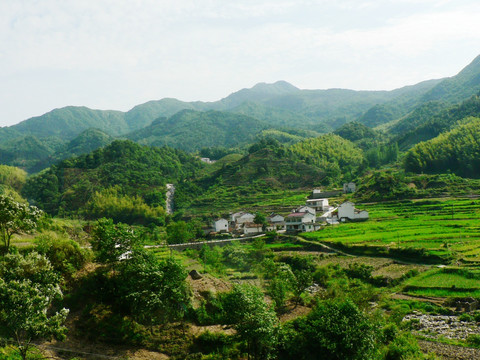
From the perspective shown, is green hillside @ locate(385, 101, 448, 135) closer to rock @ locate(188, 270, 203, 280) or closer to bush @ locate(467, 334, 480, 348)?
bush @ locate(467, 334, 480, 348)

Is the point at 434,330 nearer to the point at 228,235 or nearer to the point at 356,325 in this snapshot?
the point at 356,325

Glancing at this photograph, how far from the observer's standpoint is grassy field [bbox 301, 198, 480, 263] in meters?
39.7

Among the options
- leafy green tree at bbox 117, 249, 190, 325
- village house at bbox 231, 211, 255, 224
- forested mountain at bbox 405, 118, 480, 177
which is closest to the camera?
leafy green tree at bbox 117, 249, 190, 325

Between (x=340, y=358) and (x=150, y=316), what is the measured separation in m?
9.78

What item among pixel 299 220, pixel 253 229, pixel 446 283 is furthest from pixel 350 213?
pixel 446 283

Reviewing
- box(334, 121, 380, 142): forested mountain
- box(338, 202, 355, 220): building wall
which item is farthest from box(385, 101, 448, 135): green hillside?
box(338, 202, 355, 220): building wall

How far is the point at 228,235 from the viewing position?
198 ft

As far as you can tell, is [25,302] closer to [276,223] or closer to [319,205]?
[276,223]

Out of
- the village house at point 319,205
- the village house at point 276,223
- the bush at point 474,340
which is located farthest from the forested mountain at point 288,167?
the bush at point 474,340

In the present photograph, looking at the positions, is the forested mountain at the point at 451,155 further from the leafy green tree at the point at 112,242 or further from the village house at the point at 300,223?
the leafy green tree at the point at 112,242

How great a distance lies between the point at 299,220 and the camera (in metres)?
58.7

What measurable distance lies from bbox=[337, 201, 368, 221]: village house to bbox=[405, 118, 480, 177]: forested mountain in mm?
35087

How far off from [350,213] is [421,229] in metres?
14.9

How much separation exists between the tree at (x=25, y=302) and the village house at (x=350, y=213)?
164 feet
